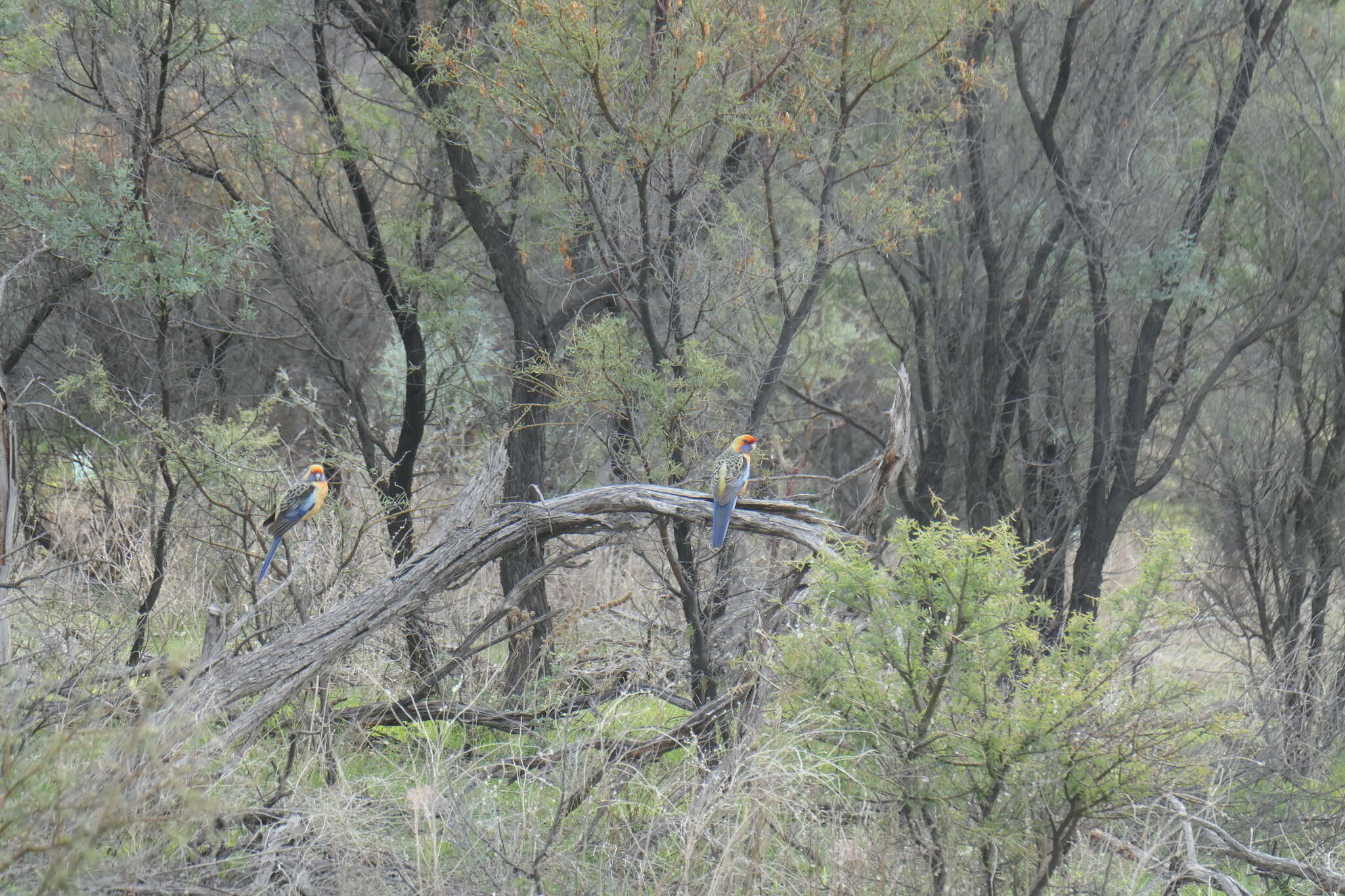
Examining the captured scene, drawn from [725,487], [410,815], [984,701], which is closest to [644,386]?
[725,487]

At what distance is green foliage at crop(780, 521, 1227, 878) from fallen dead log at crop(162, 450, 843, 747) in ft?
2.40

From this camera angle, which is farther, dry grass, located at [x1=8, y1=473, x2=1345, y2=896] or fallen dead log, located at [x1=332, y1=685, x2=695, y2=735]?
fallen dead log, located at [x1=332, y1=685, x2=695, y2=735]

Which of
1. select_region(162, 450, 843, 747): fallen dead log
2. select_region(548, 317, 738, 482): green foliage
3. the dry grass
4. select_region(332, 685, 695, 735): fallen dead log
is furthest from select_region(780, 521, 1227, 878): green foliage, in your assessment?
select_region(548, 317, 738, 482): green foliage

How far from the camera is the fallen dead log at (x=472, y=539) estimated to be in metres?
4.44

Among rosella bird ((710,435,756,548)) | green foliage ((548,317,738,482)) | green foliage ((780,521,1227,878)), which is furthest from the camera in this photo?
green foliage ((548,317,738,482))

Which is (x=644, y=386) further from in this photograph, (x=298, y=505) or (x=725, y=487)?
(x=298, y=505)

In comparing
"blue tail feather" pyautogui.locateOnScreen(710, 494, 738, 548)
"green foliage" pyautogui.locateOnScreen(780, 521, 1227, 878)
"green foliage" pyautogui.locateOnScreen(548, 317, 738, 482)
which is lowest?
"green foliage" pyautogui.locateOnScreen(780, 521, 1227, 878)

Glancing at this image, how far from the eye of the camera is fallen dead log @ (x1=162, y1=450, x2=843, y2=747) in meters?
4.44

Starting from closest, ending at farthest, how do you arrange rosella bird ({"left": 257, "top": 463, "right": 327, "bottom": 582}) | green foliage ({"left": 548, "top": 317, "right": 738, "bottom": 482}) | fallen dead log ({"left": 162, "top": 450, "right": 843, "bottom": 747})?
fallen dead log ({"left": 162, "top": 450, "right": 843, "bottom": 747})
rosella bird ({"left": 257, "top": 463, "right": 327, "bottom": 582})
green foliage ({"left": 548, "top": 317, "right": 738, "bottom": 482})

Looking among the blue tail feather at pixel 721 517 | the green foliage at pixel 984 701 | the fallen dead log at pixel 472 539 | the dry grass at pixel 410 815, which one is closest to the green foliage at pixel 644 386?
the fallen dead log at pixel 472 539

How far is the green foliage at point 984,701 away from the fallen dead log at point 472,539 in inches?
28.8

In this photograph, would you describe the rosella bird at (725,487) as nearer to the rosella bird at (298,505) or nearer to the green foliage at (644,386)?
the green foliage at (644,386)

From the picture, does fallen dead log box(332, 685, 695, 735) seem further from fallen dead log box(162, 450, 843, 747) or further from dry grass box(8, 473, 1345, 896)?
fallen dead log box(162, 450, 843, 747)

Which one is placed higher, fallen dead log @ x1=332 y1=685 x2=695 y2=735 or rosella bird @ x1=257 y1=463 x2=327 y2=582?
rosella bird @ x1=257 y1=463 x2=327 y2=582
